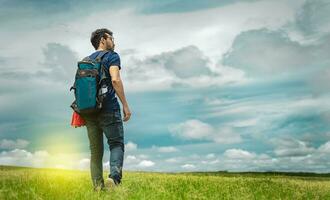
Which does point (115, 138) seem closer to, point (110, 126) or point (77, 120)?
point (110, 126)

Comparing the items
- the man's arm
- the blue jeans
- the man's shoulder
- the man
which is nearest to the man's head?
the man

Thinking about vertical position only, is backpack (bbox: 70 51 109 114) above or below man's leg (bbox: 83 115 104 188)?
above

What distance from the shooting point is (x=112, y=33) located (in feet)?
37.8

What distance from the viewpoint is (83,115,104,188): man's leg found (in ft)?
36.0

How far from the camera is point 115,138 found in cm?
1072

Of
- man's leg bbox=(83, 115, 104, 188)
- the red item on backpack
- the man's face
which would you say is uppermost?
the man's face

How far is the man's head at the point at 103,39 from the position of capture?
1135 centimetres

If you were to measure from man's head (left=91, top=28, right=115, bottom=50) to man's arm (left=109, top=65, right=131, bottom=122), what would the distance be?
3.03 feet

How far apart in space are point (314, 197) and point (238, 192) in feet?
6.17

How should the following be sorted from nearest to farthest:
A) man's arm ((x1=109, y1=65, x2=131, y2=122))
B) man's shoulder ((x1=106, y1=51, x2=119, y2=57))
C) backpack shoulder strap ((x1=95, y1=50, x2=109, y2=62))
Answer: man's arm ((x1=109, y1=65, x2=131, y2=122))
backpack shoulder strap ((x1=95, y1=50, x2=109, y2=62))
man's shoulder ((x1=106, y1=51, x2=119, y2=57))

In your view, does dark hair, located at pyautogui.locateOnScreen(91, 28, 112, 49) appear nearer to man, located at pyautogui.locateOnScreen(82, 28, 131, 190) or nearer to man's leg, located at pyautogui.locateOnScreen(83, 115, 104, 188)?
man, located at pyautogui.locateOnScreen(82, 28, 131, 190)

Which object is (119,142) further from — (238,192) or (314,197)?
(314,197)

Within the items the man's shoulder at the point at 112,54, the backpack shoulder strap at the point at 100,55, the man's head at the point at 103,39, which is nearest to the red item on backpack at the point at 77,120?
the backpack shoulder strap at the point at 100,55

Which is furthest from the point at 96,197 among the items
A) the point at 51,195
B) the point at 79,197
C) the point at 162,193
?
A: the point at 162,193
